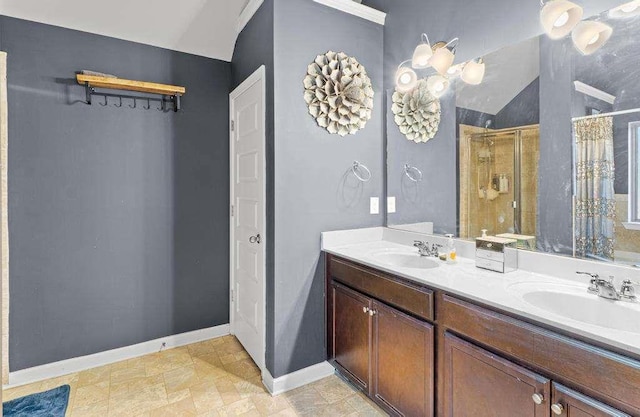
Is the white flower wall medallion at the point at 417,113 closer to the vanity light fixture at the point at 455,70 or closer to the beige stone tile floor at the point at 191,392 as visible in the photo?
the vanity light fixture at the point at 455,70

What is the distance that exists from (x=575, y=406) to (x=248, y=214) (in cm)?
200

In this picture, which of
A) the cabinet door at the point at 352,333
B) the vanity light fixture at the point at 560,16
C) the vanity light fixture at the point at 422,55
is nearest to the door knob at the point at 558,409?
the cabinet door at the point at 352,333

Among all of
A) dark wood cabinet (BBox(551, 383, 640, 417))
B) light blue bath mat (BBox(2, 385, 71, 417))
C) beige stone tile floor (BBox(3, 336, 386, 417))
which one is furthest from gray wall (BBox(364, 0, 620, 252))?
light blue bath mat (BBox(2, 385, 71, 417))

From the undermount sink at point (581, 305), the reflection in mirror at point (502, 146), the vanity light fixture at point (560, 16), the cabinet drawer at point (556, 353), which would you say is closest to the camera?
the cabinet drawer at point (556, 353)

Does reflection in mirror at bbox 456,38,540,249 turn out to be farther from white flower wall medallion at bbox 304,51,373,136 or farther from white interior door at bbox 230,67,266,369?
white interior door at bbox 230,67,266,369

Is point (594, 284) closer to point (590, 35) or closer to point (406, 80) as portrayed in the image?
point (590, 35)

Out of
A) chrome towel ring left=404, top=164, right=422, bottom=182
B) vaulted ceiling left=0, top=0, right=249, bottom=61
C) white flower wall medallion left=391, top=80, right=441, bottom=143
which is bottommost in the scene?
chrome towel ring left=404, top=164, right=422, bottom=182

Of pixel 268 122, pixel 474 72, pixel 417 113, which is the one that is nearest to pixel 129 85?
pixel 268 122

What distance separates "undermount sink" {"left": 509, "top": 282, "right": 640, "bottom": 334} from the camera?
1.18 metres

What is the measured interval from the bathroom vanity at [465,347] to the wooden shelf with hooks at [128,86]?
64.7 inches

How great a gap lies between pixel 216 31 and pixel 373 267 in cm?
209

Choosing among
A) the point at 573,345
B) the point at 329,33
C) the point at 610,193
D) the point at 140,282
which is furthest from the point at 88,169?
the point at 610,193

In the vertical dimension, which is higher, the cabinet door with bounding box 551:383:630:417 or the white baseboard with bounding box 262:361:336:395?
the cabinet door with bounding box 551:383:630:417

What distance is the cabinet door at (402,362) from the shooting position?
4.89 feet
